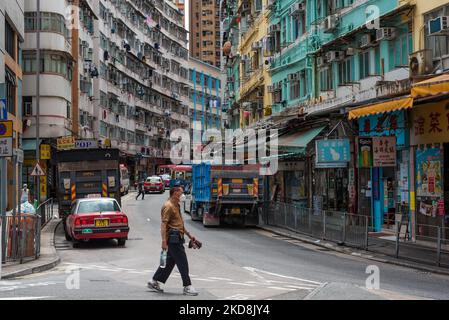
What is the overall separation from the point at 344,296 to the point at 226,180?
18139 millimetres

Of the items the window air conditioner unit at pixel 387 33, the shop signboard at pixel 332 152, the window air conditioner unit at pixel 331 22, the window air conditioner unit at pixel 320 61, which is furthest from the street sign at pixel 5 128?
the window air conditioner unit at pixel 320 61

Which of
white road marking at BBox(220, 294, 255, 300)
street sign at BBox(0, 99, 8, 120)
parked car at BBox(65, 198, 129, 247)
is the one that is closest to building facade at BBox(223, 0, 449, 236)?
parked car at BBox(65, 198, 129, 247)

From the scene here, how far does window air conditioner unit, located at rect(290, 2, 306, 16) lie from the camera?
107 ft

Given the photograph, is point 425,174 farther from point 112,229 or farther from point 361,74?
point 112,229

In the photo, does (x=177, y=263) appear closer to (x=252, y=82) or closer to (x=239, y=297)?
(x=239, y=297)

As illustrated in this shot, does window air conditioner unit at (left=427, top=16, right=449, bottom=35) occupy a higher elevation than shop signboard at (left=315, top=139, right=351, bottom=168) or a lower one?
higher

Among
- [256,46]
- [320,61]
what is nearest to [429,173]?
[320,61]

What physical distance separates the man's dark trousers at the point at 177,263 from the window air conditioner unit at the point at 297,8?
23403 millimetres

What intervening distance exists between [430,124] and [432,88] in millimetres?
4392

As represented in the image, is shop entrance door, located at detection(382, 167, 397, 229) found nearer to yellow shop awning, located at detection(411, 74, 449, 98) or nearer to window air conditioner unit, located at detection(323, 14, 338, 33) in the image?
window air conditioner unit, located at detection(323, 14, 338, 33)

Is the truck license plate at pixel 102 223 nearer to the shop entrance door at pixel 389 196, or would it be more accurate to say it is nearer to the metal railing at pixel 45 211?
the metal railing at pixel 45 211

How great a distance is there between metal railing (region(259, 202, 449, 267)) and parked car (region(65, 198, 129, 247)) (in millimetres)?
6625

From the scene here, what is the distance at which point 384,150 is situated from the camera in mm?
22047

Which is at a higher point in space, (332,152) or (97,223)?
(332,152)
